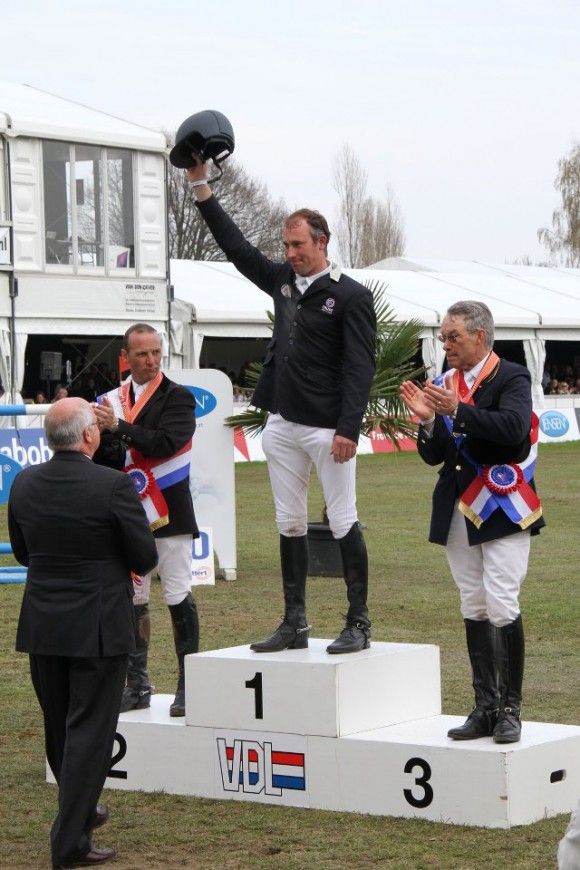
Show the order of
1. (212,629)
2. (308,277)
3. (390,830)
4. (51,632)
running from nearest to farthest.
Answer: (51,632) < (390,830) < (308,277) < (212,629)

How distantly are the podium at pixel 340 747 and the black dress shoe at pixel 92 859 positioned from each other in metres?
1.01

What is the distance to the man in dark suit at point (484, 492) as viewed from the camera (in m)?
5.76

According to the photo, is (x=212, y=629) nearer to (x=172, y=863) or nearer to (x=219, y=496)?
(x=219, y=496)

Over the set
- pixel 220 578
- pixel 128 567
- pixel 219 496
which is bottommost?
pixel 220 578

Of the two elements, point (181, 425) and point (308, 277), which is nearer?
point (308, 277)

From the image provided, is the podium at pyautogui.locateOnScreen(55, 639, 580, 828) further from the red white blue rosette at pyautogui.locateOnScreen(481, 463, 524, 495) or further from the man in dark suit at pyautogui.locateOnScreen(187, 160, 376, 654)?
the red white blue rosette at pyautogui.locateOnScreen(481, 463, 524, 495)

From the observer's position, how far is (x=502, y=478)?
5863 millimetres

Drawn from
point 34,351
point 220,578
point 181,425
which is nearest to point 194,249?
point 34,351

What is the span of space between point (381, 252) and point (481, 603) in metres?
63.2

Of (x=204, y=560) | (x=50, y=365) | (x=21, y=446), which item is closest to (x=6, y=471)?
(x=21, y=446)

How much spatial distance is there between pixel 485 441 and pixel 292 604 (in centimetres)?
133

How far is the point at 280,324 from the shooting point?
650cm

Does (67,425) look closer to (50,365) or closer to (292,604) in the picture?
(292,604)

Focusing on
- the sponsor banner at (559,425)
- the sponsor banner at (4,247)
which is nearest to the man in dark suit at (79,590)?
the sponsor banner at (4,247)
